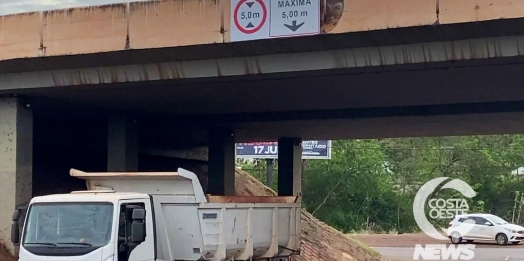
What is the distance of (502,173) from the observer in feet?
203

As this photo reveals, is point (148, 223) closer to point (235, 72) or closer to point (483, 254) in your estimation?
point (235, 72)

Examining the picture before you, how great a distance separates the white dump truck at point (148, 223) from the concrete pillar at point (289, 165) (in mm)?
16808

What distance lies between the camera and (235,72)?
16.7 metres

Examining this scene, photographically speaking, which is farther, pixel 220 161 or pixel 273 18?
pixel 220 161

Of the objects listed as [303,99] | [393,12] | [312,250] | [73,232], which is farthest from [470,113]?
[73,232]

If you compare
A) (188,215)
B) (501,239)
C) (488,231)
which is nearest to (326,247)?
(188,215)

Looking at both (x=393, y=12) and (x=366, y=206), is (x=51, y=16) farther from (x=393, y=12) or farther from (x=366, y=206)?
(x=366, y=206)

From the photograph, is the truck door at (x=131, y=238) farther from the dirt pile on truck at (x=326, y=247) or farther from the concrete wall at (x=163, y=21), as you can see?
the dirt pile on truck at (x=326, y=247)

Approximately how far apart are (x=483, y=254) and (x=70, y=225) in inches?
973

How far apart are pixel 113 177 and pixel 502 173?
5379 centimetres

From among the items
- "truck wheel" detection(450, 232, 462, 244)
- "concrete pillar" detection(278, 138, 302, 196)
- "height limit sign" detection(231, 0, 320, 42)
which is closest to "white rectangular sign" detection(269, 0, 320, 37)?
"height limit sign" detection(231, 0, 320, 42)

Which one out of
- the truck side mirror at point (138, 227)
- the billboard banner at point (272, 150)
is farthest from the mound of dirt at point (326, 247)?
the billboard banner at point (272, 150)

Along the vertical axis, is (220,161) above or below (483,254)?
above

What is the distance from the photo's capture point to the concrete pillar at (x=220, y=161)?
92.2 ft
